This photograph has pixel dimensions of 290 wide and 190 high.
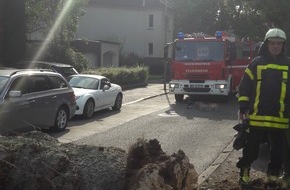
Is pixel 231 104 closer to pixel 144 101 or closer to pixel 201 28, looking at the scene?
pixel 144 101

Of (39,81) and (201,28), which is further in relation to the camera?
(201,28)

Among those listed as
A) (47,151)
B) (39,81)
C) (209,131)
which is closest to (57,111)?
(39,81)

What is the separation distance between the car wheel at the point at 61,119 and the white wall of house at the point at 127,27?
123 ft

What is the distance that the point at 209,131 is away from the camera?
12281 mm

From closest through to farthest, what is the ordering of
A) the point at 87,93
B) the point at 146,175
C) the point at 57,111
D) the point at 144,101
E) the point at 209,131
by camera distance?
the point at 146,175, the point at 57,111, the point at 209,131, the point at 87,93, the point at 144,101

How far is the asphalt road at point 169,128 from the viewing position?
9805mm

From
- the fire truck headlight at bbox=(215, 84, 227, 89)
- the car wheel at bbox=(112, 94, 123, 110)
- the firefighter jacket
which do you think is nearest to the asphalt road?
the car wheel at bbox=(112, 94, 123, 110)

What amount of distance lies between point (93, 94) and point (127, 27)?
36.7 metres

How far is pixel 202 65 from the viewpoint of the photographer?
1922cm

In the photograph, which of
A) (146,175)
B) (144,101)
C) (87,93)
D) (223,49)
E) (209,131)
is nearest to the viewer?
(146,175)

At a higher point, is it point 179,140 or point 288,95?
point 288,95

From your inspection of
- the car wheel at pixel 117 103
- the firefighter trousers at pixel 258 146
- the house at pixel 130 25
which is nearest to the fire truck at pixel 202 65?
the car wheel at pixel 117 103

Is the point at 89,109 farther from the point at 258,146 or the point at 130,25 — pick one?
the point at 130,25

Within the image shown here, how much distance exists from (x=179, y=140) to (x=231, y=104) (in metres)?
9.77
